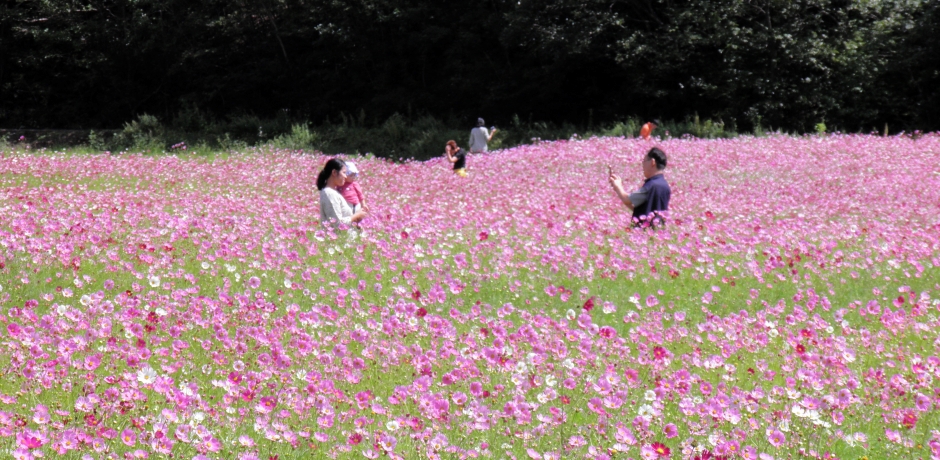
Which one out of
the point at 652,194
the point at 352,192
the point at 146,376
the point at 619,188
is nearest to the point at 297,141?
the point at 352,192

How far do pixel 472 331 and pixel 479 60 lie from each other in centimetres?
3535

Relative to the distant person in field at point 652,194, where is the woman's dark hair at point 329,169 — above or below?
above

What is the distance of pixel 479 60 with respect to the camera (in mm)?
40344

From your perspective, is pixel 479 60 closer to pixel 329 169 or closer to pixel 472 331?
pixel 329 169

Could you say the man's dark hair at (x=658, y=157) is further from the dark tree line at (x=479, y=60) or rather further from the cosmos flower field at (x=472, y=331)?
the dark tree line at (x=479, y=60)

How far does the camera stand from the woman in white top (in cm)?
989

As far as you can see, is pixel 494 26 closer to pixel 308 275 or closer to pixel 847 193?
pixel 847 193

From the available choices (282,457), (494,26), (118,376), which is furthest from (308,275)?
(494,26)

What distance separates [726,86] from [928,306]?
991 inches

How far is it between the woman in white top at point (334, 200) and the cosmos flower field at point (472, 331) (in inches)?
12.4

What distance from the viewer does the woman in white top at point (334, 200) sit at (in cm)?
989

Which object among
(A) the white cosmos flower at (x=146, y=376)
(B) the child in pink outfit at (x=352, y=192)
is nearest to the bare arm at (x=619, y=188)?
(B) the child in pink outfit at (x=352, y=192)

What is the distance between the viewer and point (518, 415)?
4164mm

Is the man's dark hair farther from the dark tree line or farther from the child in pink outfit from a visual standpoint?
the dark tree line
